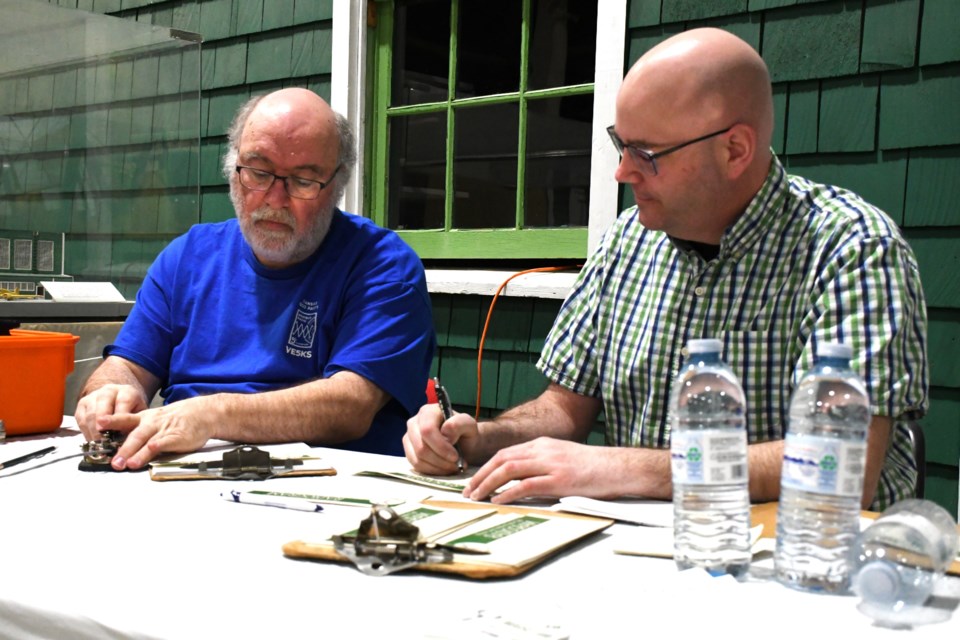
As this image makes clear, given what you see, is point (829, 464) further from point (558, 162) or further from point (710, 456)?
point (558, 162)

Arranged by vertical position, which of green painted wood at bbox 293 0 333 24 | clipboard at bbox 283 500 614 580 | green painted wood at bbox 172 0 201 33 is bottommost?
clipboard at bbox 283 500 614 580

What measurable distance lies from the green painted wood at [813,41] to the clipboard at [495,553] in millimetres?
1983

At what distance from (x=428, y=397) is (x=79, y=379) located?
1696 millimetres

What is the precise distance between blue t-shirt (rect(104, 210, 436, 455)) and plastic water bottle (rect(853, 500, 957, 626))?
145 cm

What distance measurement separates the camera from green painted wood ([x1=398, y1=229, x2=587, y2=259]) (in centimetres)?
361

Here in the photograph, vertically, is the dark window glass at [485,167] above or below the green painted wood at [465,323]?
above

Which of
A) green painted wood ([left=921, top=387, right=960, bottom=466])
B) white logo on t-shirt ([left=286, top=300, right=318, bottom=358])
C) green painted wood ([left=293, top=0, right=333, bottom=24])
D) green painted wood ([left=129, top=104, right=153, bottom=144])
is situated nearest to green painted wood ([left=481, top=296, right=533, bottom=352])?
white logo on t-shirt ([left=286, top=300, right=318, bottom=358])

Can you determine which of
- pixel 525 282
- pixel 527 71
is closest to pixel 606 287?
pixel 525 282

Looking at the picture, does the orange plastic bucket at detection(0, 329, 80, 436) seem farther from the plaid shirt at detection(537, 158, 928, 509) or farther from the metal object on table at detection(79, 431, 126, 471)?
the plaid shirt at detection(537, 158, 928, 509)

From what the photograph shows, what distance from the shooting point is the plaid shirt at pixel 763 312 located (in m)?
1.74

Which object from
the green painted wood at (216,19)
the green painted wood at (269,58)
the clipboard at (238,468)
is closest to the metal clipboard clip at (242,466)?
the clipboard at (238,468)

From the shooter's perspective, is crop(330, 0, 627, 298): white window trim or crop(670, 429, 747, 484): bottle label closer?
crop(670, 429, 747, 484): bottle label

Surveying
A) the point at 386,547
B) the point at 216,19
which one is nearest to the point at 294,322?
the point at 386,547

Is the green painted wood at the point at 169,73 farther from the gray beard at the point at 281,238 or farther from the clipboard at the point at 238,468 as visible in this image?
the clipboard at the point at 238,468
